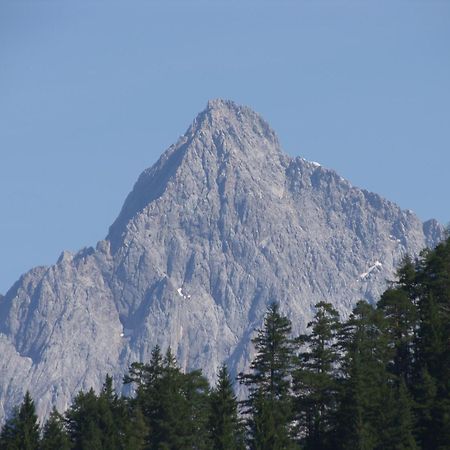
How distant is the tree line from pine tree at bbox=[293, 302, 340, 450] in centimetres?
10

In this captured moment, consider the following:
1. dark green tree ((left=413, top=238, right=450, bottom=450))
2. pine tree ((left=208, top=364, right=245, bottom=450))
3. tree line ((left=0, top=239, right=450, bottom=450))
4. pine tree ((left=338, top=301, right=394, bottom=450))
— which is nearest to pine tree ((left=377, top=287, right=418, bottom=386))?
tree line ((left=0, top=239, right=450, bottom=450))

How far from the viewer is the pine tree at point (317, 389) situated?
317 feet

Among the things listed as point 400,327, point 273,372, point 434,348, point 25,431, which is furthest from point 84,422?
point 434,348

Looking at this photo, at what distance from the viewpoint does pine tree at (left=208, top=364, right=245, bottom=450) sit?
90.6 meters

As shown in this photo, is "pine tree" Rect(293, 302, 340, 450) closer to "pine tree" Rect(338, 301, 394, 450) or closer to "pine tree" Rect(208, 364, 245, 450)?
"pine tree" Rect(338, 301, 394, 450)

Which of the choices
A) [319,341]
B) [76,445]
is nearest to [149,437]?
[76,445]

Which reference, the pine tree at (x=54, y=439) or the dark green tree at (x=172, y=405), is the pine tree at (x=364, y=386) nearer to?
the dark green tree at (x=172, y=405)

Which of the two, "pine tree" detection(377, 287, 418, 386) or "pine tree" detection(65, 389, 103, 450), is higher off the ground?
"pine tree" detection(377, 287, 418, 386)

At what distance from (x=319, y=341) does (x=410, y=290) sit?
16.2 m

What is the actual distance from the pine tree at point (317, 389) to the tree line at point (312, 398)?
100mm

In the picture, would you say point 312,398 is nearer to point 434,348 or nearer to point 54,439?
point 434,348

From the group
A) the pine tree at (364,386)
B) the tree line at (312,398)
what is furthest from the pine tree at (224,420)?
the pine tree at (364,386)

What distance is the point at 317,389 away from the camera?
97625 millimetres

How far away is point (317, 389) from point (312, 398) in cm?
81
